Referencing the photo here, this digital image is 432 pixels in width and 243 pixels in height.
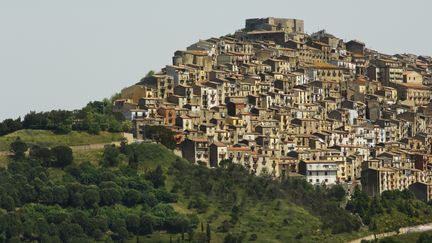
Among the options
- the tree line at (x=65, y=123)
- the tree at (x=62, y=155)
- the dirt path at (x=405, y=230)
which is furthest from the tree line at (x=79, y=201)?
the dirt path at (x=405, y=230)

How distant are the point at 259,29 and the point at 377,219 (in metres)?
32.5

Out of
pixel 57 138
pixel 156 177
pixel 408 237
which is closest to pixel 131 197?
pixel 156 177

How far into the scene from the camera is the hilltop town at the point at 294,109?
7375 centimetres

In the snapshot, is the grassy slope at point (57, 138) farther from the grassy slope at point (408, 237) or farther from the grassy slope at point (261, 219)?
the grassy slope at point (408, 237)

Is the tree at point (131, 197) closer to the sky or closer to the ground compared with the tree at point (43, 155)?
closer to the ground

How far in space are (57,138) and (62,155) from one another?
303 centimetres

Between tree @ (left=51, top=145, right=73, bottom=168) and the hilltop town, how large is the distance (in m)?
6.48

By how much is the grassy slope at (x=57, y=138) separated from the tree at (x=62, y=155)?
6.44 feet

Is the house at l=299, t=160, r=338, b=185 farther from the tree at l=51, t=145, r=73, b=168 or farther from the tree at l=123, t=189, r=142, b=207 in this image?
the tree at l=51, t=145, r=73, b=168

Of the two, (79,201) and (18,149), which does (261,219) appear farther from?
(18,149)

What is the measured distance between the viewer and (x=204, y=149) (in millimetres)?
71062

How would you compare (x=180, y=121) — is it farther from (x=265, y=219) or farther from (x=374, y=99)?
(x=374, y=99)

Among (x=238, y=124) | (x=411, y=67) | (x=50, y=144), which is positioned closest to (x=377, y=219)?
(x=238, y=124)

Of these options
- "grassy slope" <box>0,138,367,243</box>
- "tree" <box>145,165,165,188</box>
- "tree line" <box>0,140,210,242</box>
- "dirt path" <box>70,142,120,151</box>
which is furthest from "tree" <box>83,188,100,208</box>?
"dirt path" <box>70,142,120,151</box>
